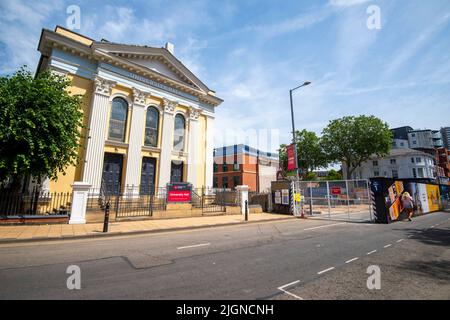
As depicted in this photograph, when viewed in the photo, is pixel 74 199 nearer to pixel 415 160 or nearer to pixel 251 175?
pixel 251 175

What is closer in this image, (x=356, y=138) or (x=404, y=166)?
(x=356, y=138)

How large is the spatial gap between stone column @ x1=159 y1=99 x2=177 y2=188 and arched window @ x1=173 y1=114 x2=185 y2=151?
1.40 metres

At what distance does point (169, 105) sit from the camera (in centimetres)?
2242

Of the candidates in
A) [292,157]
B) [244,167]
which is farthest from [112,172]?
[244,167]

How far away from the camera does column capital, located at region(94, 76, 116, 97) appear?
18.1 m

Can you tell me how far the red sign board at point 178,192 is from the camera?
51.8ft

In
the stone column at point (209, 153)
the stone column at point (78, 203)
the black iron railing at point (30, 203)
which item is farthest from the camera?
the stone column at point (209, 153)

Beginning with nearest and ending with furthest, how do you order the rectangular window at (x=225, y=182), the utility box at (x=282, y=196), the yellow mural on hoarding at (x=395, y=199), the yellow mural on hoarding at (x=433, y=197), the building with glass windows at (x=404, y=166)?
the yellow mural on hoarding at (x=395, y=199)
the utility box at (x=282, y=196)
the yellow mural on hoarding at (x=433, y=197)
the rectangular window at (x=225, y=182)
the building with glass windows at (x=404, y=166)

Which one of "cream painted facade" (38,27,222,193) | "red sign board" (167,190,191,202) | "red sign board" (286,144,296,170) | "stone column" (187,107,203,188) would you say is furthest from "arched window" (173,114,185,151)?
"red sign board" (286,144,296,170)

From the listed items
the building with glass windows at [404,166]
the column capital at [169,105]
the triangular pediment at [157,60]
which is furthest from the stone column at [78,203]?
the building with glass windows at [404,166]

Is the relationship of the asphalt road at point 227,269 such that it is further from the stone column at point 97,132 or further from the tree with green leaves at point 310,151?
the tree with green leaves at point 310,151

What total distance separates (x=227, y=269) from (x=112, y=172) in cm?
1675

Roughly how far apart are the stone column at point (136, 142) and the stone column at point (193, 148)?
516 cm

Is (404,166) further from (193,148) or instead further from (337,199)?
(193,148)
